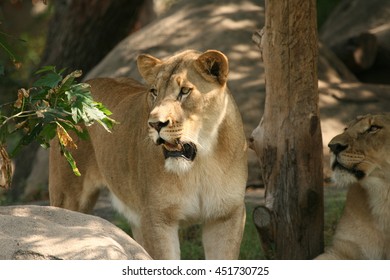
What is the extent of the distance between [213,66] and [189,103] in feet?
1.01

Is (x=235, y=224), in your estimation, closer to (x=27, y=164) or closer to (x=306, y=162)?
(x=306, y=162)

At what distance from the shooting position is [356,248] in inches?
277

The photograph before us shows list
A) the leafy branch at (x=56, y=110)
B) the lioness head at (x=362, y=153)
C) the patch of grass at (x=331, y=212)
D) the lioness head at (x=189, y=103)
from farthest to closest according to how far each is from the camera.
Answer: the patch of grass at (x=331, y=212) → the lioness head at (x=362, y=153) → the lioness head at (x=189, y=103) → the leafy branch at (x=56, y=110)

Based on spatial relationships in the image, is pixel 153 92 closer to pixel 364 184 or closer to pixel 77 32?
pixel 364 184

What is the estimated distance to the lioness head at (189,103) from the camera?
19.5 feet

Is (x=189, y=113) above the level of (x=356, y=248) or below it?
above

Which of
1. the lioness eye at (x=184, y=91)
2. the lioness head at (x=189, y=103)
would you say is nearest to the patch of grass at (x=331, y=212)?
the lioness head at (x=189, y=103)

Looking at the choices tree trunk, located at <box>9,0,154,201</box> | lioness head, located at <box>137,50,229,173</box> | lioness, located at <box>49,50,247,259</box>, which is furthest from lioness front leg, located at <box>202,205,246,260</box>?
tree trunk, located at <box>9,0,154,201</box>

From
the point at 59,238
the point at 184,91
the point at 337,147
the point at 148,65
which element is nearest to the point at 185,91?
the point at 184,91

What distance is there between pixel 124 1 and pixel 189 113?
5.59 m

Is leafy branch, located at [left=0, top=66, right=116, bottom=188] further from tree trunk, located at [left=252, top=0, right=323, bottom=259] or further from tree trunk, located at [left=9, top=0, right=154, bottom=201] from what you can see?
tree trunk, located at [left=9, top=0, right=154, bottom=201]

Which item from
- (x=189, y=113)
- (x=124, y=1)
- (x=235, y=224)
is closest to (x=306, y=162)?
(x=235, y=224)

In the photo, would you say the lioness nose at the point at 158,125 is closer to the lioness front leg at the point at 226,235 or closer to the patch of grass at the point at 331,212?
→ the lioness front leg at the point at 226,235

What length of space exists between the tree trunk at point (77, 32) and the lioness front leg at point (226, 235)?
505cm
